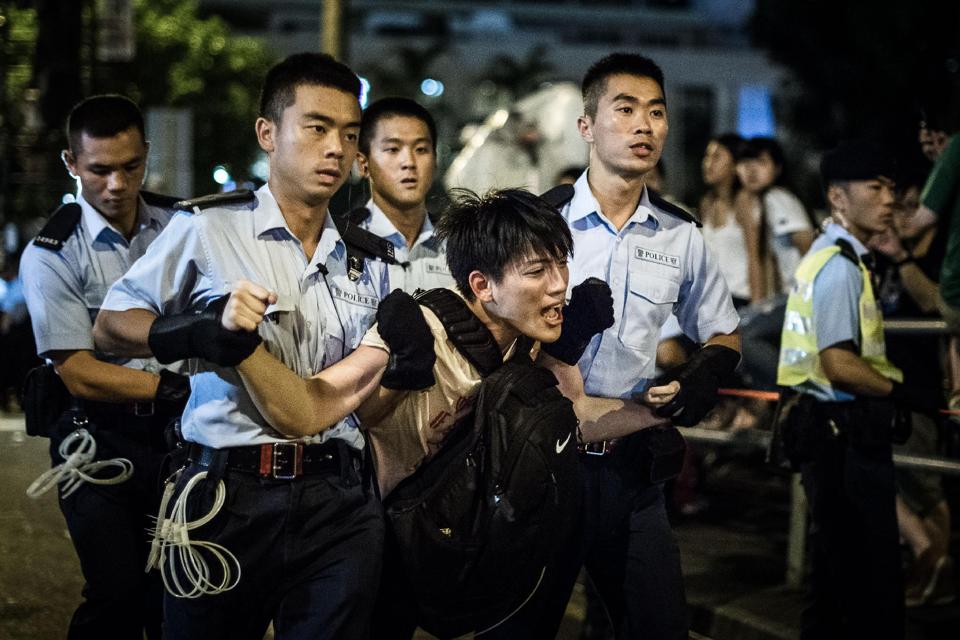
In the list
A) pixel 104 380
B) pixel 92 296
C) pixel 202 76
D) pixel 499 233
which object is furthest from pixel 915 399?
pixel 202 76

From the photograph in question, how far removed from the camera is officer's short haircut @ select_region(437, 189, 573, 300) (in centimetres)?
359

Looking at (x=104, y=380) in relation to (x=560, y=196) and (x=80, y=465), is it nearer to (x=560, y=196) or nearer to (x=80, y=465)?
(x=80, y=465)

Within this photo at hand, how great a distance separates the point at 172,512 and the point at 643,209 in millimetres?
1881

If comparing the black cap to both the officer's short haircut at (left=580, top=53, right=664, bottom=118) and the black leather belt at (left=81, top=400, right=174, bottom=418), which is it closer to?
the officer's short haircut at (left=580, top=53, right=664, bottom=118)

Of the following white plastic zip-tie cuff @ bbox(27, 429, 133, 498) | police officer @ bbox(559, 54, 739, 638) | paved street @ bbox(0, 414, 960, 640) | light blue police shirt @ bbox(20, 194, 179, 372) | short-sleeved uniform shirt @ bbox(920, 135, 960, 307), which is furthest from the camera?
paved street @ bbox(0, 414, 960, 640)

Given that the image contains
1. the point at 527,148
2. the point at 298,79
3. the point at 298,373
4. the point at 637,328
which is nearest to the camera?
the point at 298,373

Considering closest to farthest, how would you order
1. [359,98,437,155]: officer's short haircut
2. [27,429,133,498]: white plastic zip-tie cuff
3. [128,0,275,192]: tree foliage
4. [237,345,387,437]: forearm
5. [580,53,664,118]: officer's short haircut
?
[237,345,387,437]: forearm → [580,53,664,118]: officer's short haircut → [27,429,133,498]: white plastic zip-tie cuff → [359,98,437,155]: officer's short haircut → [128,0,275,192]: tree foliage

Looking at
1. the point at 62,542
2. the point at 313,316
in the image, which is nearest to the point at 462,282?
the point at 313,316

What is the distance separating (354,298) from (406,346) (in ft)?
1.50

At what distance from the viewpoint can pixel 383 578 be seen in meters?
3.77

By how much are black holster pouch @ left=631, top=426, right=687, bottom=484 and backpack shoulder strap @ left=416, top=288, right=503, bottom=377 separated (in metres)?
0.86

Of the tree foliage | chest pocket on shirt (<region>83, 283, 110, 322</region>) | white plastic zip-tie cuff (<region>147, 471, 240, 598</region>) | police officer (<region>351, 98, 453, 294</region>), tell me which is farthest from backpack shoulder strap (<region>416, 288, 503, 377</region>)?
the tree foliage

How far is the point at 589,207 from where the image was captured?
443 centimetres

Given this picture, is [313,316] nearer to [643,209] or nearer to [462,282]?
[462,282]
